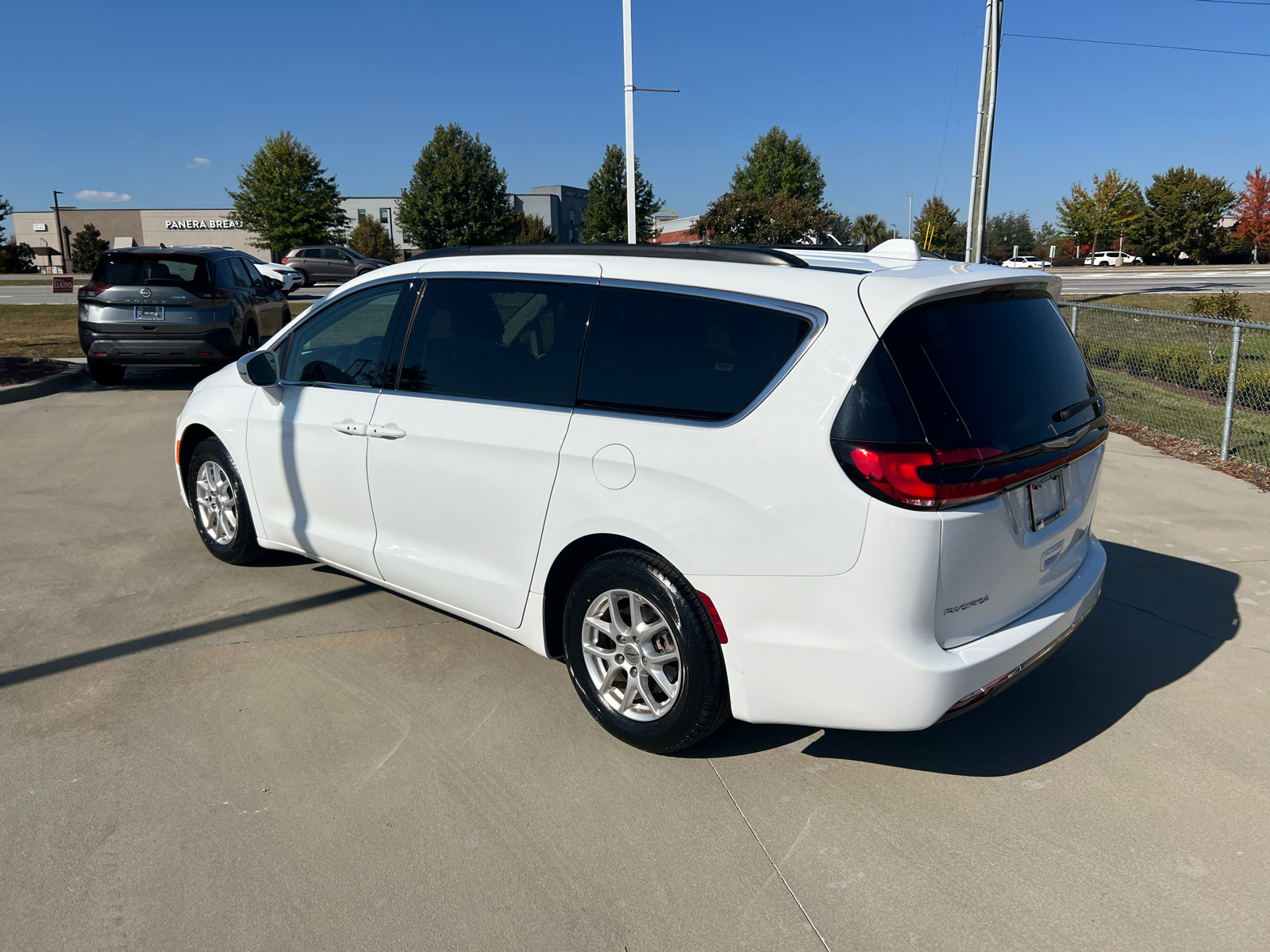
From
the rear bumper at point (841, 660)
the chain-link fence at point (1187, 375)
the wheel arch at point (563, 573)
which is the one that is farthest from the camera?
the chain-link fence at point (1187, 375)

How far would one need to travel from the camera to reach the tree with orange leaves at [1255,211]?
62781 millimetres

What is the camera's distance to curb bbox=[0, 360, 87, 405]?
10875 millimetres

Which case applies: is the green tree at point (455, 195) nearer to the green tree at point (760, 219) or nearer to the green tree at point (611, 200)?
the green tree at point (611, 200)

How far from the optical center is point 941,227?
Answer: 56.1 meters

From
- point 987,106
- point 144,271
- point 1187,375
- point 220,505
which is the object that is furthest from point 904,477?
point 987,106

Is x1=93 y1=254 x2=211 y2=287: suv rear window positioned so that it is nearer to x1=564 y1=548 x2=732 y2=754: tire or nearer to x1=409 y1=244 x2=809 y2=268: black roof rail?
x1=409 y1=244 x2=809 y2=268: black roof rail

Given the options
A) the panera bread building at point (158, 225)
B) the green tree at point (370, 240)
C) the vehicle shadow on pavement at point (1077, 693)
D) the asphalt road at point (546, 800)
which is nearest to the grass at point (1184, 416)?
the vehicle shadow on pavement at point (1077, 693)

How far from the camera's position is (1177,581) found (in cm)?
521

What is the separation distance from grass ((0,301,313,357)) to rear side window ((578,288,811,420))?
8501 mm

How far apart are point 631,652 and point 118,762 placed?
1889 mm

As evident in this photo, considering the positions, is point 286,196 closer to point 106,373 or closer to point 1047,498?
point 106,373

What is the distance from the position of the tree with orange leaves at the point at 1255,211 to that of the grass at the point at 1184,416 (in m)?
62.8

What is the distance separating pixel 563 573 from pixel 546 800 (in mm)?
832

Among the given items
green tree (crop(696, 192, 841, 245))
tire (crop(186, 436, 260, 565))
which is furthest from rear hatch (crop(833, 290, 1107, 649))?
green tree (crop(696, 192, 841, 245))
